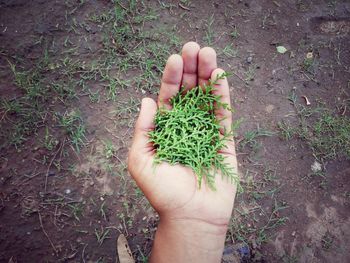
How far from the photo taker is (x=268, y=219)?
12.1 feet

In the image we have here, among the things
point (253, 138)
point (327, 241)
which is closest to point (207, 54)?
point (253, 138)

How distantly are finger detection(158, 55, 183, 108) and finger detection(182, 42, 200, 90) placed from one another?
0.27ft

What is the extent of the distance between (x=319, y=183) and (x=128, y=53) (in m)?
2.83

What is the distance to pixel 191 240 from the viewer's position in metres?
2.48

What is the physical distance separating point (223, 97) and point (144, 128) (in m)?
0.73

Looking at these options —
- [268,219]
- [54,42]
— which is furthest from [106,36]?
[268,219]

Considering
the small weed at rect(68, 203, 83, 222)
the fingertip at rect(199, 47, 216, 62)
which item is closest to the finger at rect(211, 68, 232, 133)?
the fingertip at rect(199, 47, 216, 62)

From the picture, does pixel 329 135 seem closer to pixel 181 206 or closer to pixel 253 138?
pixel 253 138

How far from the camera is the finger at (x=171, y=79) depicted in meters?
2.65

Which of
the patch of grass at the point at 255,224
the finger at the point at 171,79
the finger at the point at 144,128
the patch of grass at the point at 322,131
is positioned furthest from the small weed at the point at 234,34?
the patch of grass at the point at 255,224

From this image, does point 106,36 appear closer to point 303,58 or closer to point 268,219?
point 303,58

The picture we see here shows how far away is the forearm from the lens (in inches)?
97.5

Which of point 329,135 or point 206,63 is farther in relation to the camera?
point 329,135

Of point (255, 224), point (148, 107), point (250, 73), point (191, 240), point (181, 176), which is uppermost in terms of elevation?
point (148, 107)
